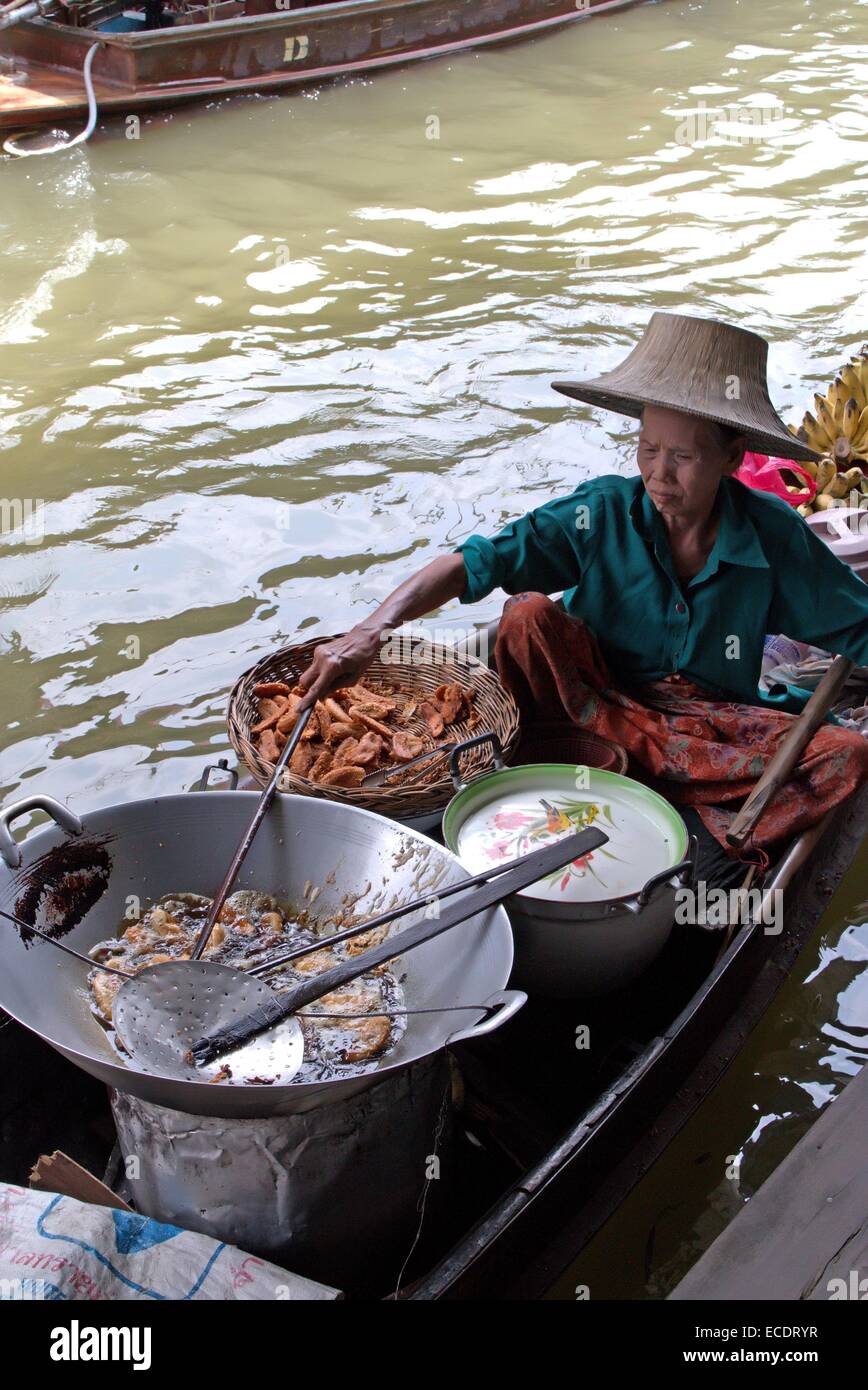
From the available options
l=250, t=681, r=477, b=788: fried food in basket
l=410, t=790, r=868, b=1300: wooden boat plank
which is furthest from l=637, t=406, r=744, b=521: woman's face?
l=410, t=790, r=868, b=1300: wooden boat plank

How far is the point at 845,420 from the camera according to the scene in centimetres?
411

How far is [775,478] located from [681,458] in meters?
1.63

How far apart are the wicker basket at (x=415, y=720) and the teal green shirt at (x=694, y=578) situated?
0.31 meters

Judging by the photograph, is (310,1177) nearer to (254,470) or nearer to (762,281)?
(254,470)

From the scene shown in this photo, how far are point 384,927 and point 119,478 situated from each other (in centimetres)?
348

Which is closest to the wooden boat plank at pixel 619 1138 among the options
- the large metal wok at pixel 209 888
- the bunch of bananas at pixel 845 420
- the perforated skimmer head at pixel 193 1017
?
the large metal wok at pixel 209 888

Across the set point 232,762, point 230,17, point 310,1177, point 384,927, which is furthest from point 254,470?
point 230,17

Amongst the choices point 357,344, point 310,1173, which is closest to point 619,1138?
point 310,1173

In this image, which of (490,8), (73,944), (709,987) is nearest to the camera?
(73,944)

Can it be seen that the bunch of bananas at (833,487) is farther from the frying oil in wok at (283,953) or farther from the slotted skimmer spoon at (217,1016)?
the slotted skimmer spoon at (217,1016)

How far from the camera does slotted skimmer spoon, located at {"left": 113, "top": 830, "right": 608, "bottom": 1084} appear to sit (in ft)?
5.97

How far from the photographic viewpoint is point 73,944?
2111 millimetres
